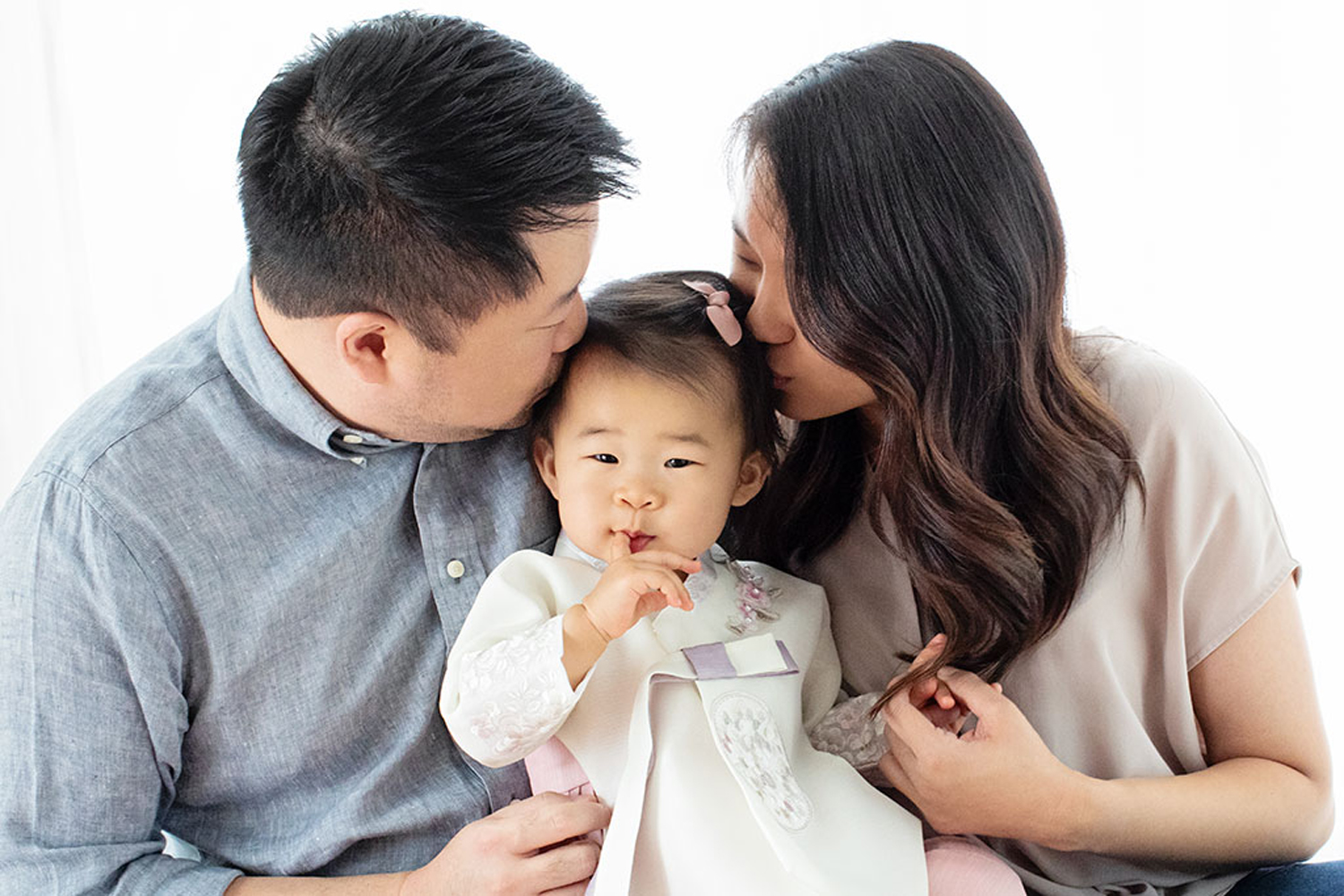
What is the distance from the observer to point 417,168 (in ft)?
4.40

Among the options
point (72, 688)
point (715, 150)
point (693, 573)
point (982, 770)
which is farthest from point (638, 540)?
point (715, 150)

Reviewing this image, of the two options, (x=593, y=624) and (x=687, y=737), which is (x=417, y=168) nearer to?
(x=593, y=624)

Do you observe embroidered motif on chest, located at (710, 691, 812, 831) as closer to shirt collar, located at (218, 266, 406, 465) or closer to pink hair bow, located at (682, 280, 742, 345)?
pink hair bow, located at (682, 280, 742, 345)

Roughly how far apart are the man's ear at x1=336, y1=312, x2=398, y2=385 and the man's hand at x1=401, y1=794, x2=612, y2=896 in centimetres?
50

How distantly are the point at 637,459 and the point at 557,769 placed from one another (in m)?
0.37

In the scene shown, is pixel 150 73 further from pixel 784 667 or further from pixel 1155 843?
pixel 1155 843

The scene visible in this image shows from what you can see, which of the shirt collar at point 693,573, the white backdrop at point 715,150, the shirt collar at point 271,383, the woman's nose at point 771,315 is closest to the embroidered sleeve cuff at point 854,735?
the shirt collar at point 693,573

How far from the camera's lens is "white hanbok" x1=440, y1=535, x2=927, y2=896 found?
136 centimetres

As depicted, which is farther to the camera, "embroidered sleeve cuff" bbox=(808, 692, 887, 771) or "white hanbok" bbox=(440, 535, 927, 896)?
"embroidered sleeve cuff" bbox=(808, 692, 887, 771)

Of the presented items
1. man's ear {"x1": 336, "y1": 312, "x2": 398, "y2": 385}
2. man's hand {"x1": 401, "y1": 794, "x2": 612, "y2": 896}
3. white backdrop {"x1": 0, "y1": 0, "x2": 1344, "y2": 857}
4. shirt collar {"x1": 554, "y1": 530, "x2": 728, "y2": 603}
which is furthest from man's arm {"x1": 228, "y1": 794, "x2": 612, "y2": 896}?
white backdrop {"x1": 0, "y1": 0, "x2": 1344, "y2": 857}

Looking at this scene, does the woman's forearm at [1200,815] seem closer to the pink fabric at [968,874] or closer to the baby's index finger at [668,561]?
the pink fabric at [968,874]

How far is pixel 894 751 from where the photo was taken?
158cm

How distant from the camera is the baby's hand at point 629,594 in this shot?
1.35 meters

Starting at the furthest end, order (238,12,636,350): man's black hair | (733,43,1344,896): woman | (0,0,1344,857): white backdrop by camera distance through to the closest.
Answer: (0,0,1344,857): white backdrop
(733,43,1344,896): woman
(238,12,636,350): man's black hair
